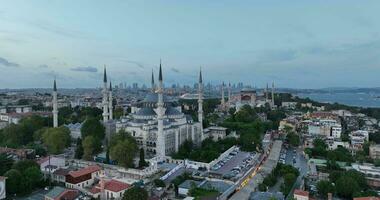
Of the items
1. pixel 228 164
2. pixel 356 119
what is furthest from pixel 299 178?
pixel 356 119

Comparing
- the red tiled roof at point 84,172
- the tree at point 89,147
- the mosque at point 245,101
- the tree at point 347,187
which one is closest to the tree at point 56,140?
the tree at point 89,147

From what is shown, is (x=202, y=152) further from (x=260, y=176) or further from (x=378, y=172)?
(x=378, y=172)

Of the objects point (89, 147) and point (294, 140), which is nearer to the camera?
point (89, 147)

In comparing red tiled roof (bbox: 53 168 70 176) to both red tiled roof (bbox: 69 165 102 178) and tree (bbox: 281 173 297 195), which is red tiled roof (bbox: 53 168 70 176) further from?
tree (bbox: 281 173 297 195)

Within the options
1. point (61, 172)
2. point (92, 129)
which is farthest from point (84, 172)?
point (92, 129)

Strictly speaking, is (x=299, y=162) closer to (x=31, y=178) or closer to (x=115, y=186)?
(x=115, y=186)

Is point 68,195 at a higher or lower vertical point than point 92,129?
lower

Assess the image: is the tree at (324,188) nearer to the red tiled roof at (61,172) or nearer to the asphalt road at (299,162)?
the asphalt road at (299,162)

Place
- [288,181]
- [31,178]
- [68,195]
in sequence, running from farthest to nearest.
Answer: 1. [288,181]
2. [31,178]
3. [68,195]
